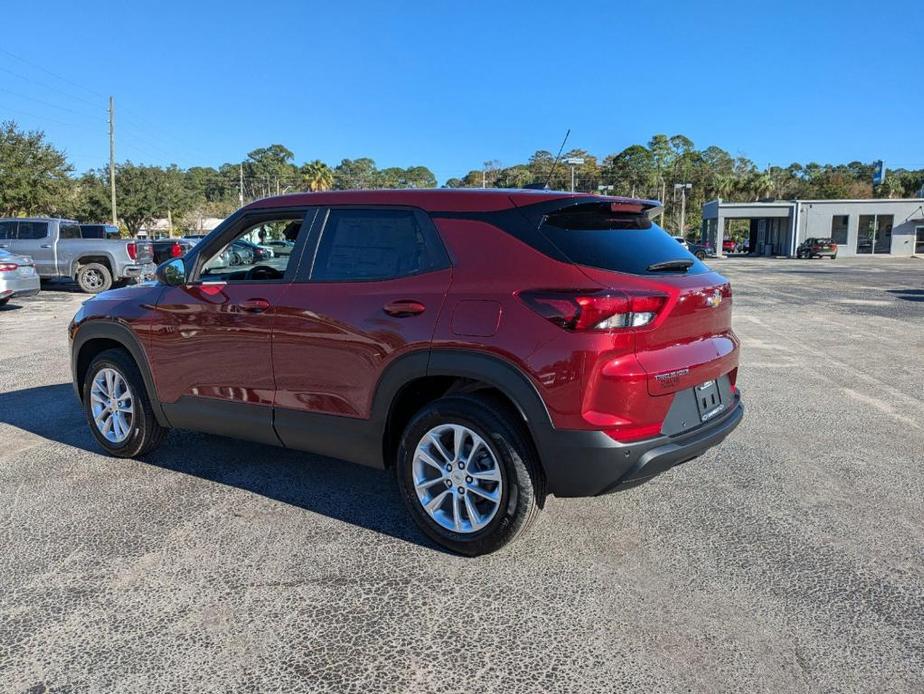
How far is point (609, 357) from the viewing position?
3.02 m

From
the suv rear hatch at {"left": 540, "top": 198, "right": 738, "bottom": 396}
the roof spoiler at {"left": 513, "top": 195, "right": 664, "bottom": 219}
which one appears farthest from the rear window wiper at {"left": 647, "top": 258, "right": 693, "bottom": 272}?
the roof spoiler at {"left": 513, "top": 195, "right": 664, "bottom": 219}

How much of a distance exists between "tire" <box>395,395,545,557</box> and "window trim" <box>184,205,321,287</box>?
1.19m

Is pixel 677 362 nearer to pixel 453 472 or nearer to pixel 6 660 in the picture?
pixel 453 472

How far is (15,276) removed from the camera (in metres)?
13.2

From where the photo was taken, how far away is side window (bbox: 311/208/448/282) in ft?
11.5

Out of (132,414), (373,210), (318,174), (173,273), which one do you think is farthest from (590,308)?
(318,174)

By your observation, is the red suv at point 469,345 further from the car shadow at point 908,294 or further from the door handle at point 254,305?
the car shadow at point 908,294

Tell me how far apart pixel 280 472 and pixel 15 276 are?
11.4 m

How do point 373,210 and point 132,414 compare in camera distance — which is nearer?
point 373,210

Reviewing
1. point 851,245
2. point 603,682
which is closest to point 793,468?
point 603,682

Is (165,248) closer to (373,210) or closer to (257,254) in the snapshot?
(257,254)

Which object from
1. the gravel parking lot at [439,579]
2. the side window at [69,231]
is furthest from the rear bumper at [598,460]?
the side window at [69,231]

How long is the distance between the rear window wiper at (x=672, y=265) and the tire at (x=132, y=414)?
11.0ft

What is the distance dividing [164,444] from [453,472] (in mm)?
2826
